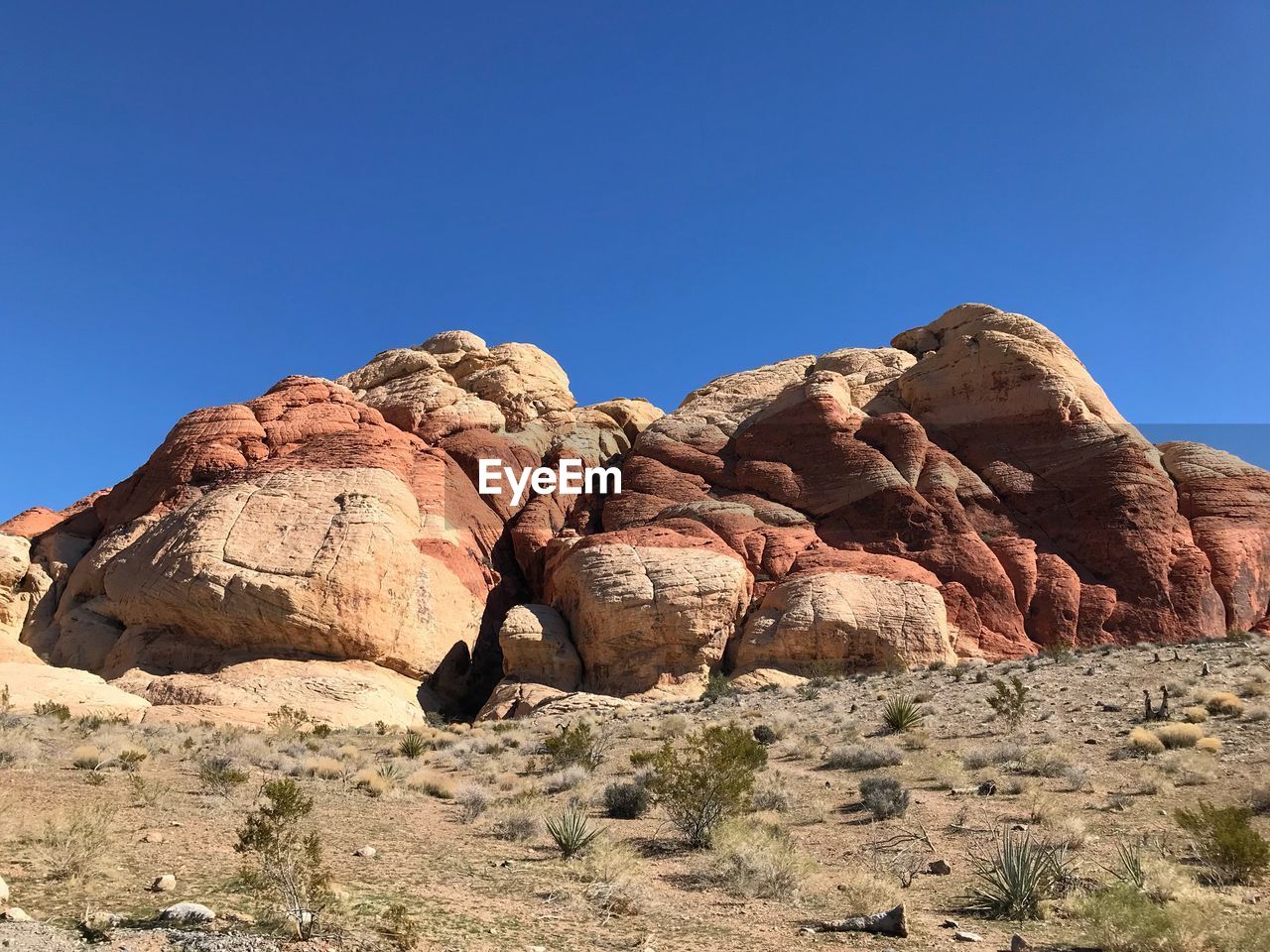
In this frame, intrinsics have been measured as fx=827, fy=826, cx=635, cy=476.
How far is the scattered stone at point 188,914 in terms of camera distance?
19.6 feet

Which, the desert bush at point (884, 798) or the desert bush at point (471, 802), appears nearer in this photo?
the desert bush at point (884, 798)

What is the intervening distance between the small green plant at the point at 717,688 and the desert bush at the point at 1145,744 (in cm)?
1504

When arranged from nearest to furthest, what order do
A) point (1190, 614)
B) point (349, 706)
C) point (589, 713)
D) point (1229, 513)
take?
1. point (589, 713)
2. point (349, 706)
3. point (1190, 614)
4. point (1229, 513)

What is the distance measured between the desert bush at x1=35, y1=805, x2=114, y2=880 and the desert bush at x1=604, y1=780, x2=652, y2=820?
6676 mm

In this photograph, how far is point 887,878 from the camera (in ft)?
27.7

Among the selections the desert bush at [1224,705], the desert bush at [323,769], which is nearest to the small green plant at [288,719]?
the desert bush at [323,769]

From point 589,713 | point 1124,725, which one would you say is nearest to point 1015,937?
point 1124,725

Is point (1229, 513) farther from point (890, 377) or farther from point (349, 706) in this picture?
point (349, 706)

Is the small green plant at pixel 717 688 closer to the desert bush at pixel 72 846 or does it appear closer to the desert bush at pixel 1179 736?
the desert bush at pixel 1179 736

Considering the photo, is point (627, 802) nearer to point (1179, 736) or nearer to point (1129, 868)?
point (1129, 868)

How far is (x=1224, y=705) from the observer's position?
16.0m

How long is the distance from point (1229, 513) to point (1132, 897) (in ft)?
143

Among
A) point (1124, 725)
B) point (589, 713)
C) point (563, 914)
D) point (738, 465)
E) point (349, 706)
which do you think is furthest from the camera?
point (738, 465)

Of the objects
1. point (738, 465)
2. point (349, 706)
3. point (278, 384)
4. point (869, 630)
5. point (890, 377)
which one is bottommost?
point (349, 706)
